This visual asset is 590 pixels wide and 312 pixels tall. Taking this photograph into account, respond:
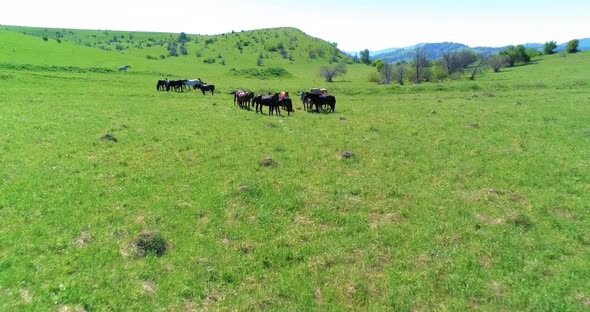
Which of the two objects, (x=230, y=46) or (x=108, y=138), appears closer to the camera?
(x=108, y=138)

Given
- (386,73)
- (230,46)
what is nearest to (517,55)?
(386,73)

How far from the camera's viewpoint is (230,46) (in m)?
147

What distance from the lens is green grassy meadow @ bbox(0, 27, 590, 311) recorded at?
7.75 meters

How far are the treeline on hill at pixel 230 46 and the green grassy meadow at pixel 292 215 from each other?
98.1 metres

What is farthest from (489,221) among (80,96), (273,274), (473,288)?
(80,96)

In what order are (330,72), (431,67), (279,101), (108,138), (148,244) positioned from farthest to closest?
1. (330,72)
2. (431,67)
3. (279,101)
4. (108,138)
5. (148,244)

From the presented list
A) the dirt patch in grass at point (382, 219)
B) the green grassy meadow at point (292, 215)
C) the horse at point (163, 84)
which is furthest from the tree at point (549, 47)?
the dirt patch in grass at point (382, 219)

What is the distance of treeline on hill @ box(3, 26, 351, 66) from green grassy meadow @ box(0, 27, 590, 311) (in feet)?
322

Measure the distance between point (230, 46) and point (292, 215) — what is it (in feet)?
481

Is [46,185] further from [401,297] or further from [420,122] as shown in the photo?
[420,122]

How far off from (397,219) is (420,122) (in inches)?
661

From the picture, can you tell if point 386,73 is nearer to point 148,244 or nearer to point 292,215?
point 292,215

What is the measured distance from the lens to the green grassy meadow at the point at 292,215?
7.75m

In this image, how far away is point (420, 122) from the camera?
26281 mm
